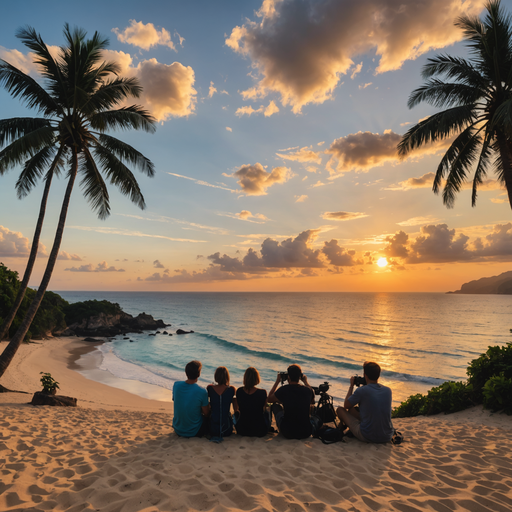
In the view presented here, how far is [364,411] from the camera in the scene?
5.05 m

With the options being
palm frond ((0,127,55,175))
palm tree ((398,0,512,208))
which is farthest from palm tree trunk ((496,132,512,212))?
palm frond ((0,127,55,175))

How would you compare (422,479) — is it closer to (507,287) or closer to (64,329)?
(64,329)

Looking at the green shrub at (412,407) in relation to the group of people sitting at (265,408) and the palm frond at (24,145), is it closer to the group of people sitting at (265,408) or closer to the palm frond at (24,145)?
the group of people sitting at (265,408)

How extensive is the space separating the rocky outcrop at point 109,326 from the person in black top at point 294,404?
1538 inches

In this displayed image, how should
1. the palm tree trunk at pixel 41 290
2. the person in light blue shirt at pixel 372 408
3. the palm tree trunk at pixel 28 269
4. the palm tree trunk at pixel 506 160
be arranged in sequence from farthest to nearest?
the palm tree trunk at pixel 28 269 < the palm tree trunk at pixel 41 290 < the palm tree trunk at pixel 506 160 < the person in light blue shirt at pixel 372 408

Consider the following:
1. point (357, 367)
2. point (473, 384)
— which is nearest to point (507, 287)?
point (357, 367)

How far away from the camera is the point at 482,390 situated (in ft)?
23.9

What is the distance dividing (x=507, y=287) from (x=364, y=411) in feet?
828

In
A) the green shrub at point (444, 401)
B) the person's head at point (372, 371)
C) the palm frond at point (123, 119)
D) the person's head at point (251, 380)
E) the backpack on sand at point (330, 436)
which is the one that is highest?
the palm frond at point (123, 119)

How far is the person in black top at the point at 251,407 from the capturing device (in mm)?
5246

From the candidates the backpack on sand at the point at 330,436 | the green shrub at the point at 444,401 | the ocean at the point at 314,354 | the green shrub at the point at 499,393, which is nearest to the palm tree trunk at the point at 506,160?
the green shrub at the point at 499,393

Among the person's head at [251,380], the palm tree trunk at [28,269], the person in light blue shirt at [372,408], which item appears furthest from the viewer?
the palm tree trunk at [28,269]

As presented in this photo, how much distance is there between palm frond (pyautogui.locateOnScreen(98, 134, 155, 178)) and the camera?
1209cm

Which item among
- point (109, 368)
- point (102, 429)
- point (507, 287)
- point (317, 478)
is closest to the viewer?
point (317, 478)
